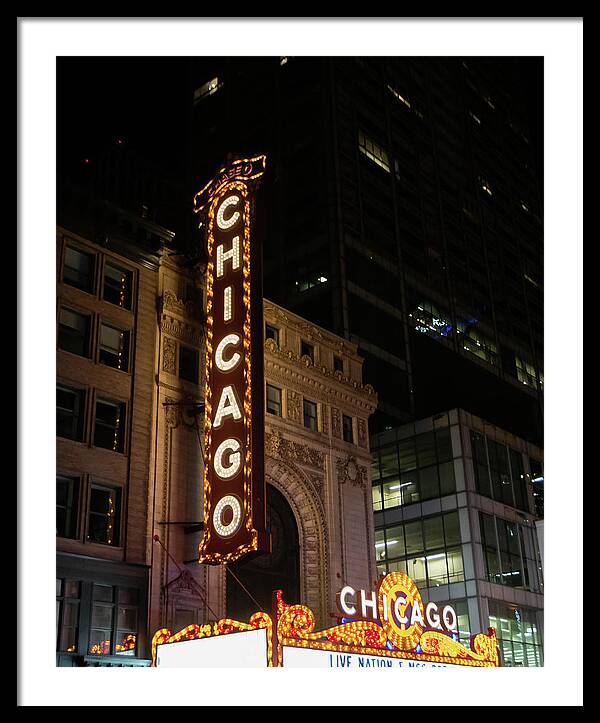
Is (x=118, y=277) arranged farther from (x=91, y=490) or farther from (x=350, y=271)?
(x=350, y=271)

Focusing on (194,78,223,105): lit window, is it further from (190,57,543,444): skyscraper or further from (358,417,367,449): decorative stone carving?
(358,417,367,449): decorative stone carving

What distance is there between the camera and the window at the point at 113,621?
23750 millimetres

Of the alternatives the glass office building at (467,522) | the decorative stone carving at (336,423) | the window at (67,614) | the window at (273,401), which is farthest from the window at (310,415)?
the window at (67,614)

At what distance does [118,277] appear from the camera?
1156 inches

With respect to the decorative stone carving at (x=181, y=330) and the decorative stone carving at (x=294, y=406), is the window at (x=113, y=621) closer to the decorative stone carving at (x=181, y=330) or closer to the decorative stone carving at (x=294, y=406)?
the decorative stone carving at (x=181, y=330)

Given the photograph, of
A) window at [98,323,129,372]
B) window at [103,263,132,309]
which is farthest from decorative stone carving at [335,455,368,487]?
window at [103,263,132,309]

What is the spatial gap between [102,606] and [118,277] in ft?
39.1

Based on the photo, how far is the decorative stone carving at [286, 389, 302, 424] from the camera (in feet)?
109

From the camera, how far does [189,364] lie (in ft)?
98.7

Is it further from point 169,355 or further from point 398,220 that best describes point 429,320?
point 169,355

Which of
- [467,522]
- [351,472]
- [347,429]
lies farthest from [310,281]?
[351,472]

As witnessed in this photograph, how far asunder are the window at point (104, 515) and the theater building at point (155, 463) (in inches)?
1.7

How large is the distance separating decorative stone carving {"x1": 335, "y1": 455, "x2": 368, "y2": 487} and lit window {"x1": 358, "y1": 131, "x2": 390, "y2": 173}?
5359cm
